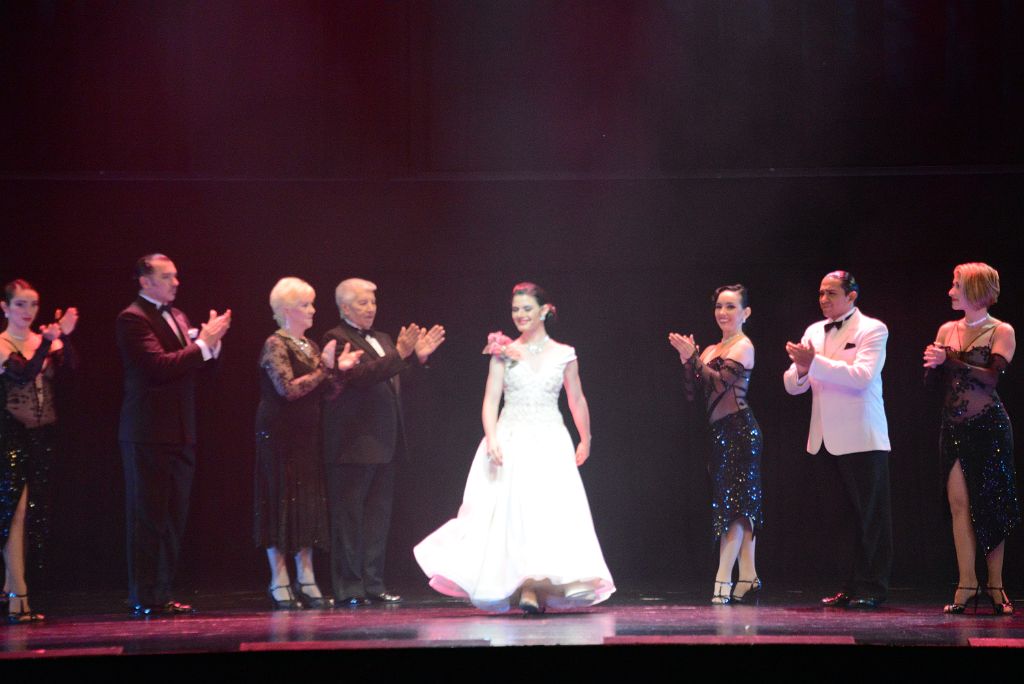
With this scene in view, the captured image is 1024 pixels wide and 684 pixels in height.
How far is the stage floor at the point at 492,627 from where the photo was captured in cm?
452

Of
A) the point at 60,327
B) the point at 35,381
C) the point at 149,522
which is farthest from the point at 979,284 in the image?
the point at 35,381

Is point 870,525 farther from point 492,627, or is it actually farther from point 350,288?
point 350,288

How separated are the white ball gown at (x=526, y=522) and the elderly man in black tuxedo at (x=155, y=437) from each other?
1.27m

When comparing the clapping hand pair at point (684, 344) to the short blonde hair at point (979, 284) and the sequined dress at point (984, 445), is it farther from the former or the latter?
the short blonde hair at point (979, 284)

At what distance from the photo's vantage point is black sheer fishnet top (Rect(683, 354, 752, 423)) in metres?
6.33

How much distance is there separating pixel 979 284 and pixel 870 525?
4.27 ft

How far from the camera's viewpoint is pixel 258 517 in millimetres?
6363

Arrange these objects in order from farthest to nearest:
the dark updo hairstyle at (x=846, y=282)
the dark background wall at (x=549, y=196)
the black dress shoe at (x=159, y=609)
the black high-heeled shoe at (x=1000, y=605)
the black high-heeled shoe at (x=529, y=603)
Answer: the dark background wall at (x=549, y=196), the dark updo hairstyle at (x=846, y=282), the black dress shoe at (x=159, y=609), the black high-heeled shoe at (x=1000, y=605), the black high-heeled shoe at (x=529, y=603)

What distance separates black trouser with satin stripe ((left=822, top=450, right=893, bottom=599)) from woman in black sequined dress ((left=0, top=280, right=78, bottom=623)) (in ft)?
13.2

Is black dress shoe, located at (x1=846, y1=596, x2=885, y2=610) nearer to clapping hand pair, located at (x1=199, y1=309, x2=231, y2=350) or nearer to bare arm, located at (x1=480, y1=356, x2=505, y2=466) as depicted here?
bare arm, located at (x1=480, y1=356, x2=505, y2=466)

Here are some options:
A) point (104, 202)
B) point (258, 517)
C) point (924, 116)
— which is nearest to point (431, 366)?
point (258, 517)

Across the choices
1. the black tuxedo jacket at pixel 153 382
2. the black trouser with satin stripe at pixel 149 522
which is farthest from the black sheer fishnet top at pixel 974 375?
the black trouser with satin stripe at pixel 149 522

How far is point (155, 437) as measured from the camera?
5930 millimetres

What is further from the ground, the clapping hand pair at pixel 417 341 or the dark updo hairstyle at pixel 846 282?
the dark updo hairstyle at pixel 846 282
